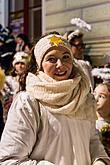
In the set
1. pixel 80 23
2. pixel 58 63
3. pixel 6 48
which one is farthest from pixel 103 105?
pixel 6 48

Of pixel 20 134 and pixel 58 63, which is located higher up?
pixel 58 63

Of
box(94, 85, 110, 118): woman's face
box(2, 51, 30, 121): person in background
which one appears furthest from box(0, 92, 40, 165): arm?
box(2, 51, 30, 121): person in background

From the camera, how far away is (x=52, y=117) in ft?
10.1

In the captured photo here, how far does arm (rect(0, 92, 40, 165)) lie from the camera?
2953 mm

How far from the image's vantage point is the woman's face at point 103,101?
504 centimetres

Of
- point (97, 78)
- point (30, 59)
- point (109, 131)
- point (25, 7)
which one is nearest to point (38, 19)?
point (25, 7)

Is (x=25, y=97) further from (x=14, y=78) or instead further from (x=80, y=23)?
(x=80, y=23)

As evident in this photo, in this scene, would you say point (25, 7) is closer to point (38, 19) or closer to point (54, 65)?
point (38, 19)

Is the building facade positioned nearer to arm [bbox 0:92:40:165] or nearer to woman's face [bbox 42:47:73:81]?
woman's face [bbox 42:47:73:81]

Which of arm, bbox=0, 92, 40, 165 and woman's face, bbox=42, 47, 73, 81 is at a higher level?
woman's face, bbox=42, 47, 73, 81

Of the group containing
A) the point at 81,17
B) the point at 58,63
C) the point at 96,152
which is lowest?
the point at 96,152

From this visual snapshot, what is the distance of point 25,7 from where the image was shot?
48.5 ft

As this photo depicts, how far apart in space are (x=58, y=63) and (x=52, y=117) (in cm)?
32

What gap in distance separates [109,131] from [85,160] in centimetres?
137
